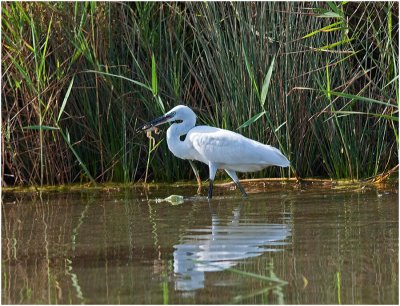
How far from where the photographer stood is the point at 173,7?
8539 millimetres

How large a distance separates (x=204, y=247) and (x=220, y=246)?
3.7 inches

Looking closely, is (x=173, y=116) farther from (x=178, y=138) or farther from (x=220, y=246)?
(x=220, y=246)

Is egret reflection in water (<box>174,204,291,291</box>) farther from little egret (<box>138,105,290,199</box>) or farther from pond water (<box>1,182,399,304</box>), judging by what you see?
little egret (<box>138,105,290,199</box>)

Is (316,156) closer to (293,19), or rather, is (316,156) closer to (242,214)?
(293,19)

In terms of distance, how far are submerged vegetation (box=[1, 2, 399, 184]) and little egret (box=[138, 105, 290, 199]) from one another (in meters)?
0.21

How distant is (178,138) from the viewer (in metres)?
8.33

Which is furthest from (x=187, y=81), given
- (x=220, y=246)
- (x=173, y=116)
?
(x=220, y=246)

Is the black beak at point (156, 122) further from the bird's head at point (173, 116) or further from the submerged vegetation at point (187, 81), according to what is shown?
the submerged vegetation at point (187, 81)

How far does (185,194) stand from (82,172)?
1.19m

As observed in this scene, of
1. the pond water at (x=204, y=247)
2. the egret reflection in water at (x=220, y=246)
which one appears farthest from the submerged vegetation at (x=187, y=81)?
the egret reflection in water at (x=220, y=246)

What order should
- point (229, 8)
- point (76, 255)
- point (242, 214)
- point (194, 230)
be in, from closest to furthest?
point (76, 255)
point (194, 230)
point (242, 214)
point (229, 8)

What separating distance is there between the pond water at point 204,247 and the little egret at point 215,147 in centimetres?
26

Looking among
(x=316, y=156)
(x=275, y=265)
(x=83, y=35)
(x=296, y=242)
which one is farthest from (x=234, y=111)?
(x=275, y=265)

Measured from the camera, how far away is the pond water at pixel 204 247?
13.9 feet
